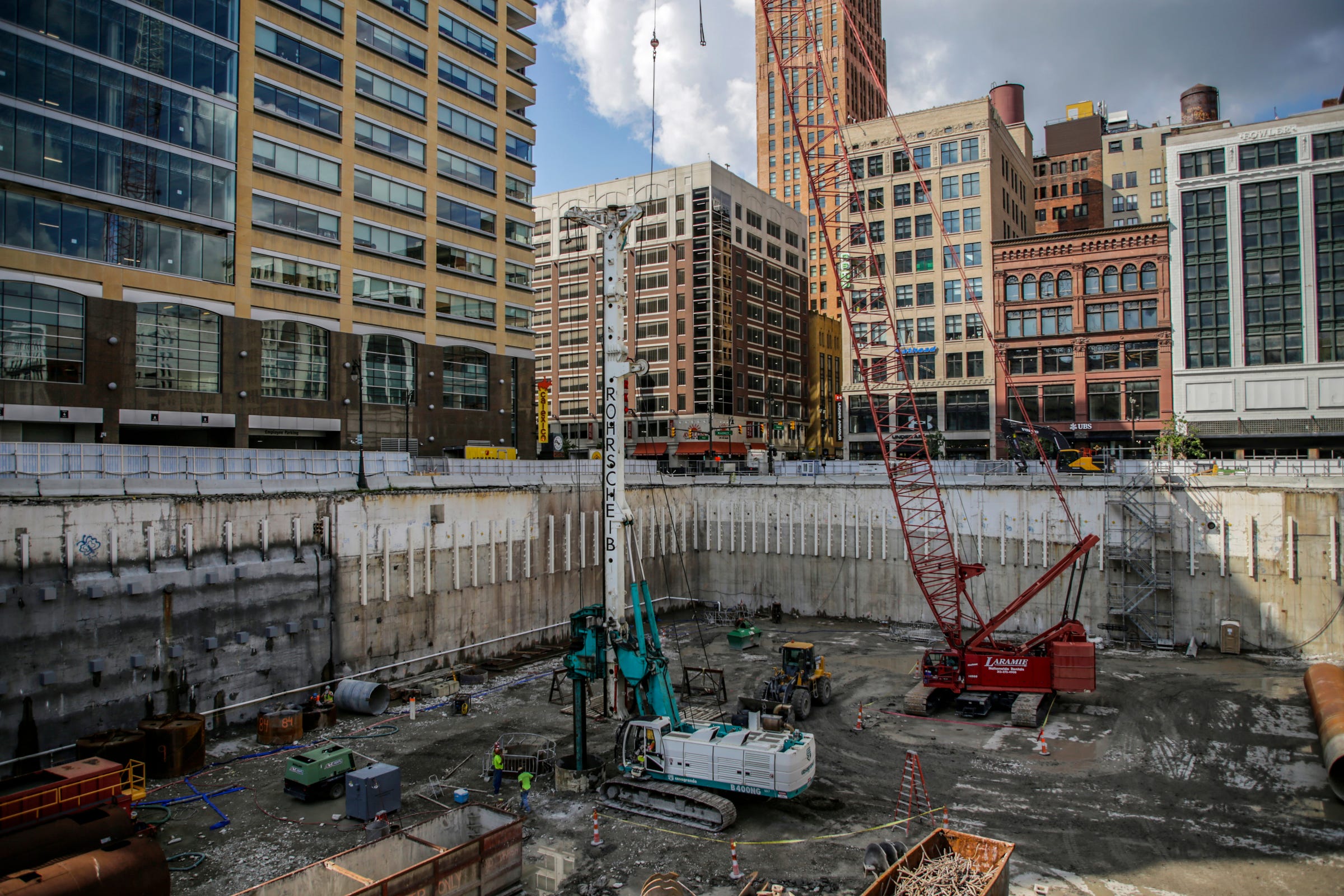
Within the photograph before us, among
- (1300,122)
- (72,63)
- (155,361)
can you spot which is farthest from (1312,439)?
(72,63)

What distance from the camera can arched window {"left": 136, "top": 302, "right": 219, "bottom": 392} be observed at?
41.4m

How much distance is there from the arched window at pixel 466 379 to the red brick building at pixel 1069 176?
77170 millimetres

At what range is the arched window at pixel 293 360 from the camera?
154 feet

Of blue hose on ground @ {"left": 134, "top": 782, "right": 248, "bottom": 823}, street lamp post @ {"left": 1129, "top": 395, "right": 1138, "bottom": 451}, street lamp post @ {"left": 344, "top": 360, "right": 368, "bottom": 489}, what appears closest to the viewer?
blue hose on ground @ {"left": 134, "top": 782, "right": 248, "bottom": 823}

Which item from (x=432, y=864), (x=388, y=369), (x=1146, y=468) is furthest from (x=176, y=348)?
(x=1146, y=468)

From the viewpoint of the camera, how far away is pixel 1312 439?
59.2m

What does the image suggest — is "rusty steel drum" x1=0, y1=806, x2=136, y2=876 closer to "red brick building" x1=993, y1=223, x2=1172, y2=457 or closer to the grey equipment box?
the grey equipment box

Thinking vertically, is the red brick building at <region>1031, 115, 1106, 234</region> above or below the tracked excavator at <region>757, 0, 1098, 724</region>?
above

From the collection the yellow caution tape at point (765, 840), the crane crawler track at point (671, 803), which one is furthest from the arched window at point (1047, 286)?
the crane crawler track at point (671, 803)

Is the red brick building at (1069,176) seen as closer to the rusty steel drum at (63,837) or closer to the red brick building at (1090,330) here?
the red brick building at (1090,330)

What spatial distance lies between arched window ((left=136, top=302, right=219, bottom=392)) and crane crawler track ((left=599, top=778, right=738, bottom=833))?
113ft

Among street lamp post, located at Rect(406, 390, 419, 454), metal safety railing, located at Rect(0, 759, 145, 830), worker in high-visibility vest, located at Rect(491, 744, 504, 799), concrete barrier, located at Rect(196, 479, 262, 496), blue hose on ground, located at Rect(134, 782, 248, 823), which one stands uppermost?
street lamp post, located at Rect(406, 390, 419, 454)

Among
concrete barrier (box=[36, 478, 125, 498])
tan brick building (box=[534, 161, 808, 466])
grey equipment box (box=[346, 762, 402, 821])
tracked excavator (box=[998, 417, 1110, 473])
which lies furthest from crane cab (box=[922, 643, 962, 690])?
tan brick building (box=[534, 161, 808, 466])

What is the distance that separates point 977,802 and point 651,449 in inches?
2604
